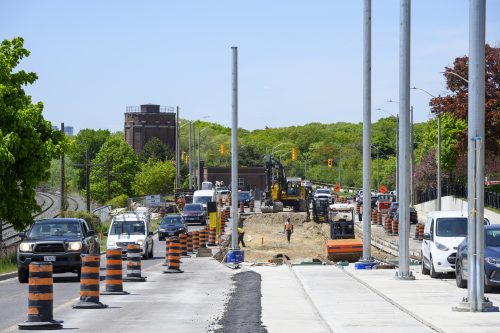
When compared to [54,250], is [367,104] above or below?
above

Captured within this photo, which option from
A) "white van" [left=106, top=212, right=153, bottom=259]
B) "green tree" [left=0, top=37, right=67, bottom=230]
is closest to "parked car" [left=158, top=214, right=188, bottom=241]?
"white van" [left=106, top=212, right=153, bottom=259]

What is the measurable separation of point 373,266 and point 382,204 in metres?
55.3

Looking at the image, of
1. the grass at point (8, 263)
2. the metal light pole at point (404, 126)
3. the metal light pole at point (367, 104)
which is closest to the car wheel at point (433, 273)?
the metal light pole at point (404, 126)

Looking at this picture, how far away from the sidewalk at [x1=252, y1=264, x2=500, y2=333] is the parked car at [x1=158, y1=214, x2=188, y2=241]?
30939mm

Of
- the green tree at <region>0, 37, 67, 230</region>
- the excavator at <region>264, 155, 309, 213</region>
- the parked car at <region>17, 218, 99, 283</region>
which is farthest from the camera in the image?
the excavator at <region>264, 155, 309, 213</region>

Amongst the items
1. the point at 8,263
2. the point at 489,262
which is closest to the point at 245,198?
the point at 8,263

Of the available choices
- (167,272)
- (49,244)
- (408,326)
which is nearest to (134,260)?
(49,244)

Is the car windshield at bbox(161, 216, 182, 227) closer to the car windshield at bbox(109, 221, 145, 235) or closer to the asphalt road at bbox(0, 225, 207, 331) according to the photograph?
the car windshield at bbox(109, 221, 145, 235)

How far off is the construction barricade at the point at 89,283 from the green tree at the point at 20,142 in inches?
678

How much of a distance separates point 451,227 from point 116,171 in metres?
118

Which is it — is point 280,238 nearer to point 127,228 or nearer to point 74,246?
point 127,228

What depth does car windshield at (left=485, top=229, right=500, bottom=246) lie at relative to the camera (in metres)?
26.5

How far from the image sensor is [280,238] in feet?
248

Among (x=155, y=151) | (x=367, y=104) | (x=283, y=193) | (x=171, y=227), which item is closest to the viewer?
(x=367, y=104)
